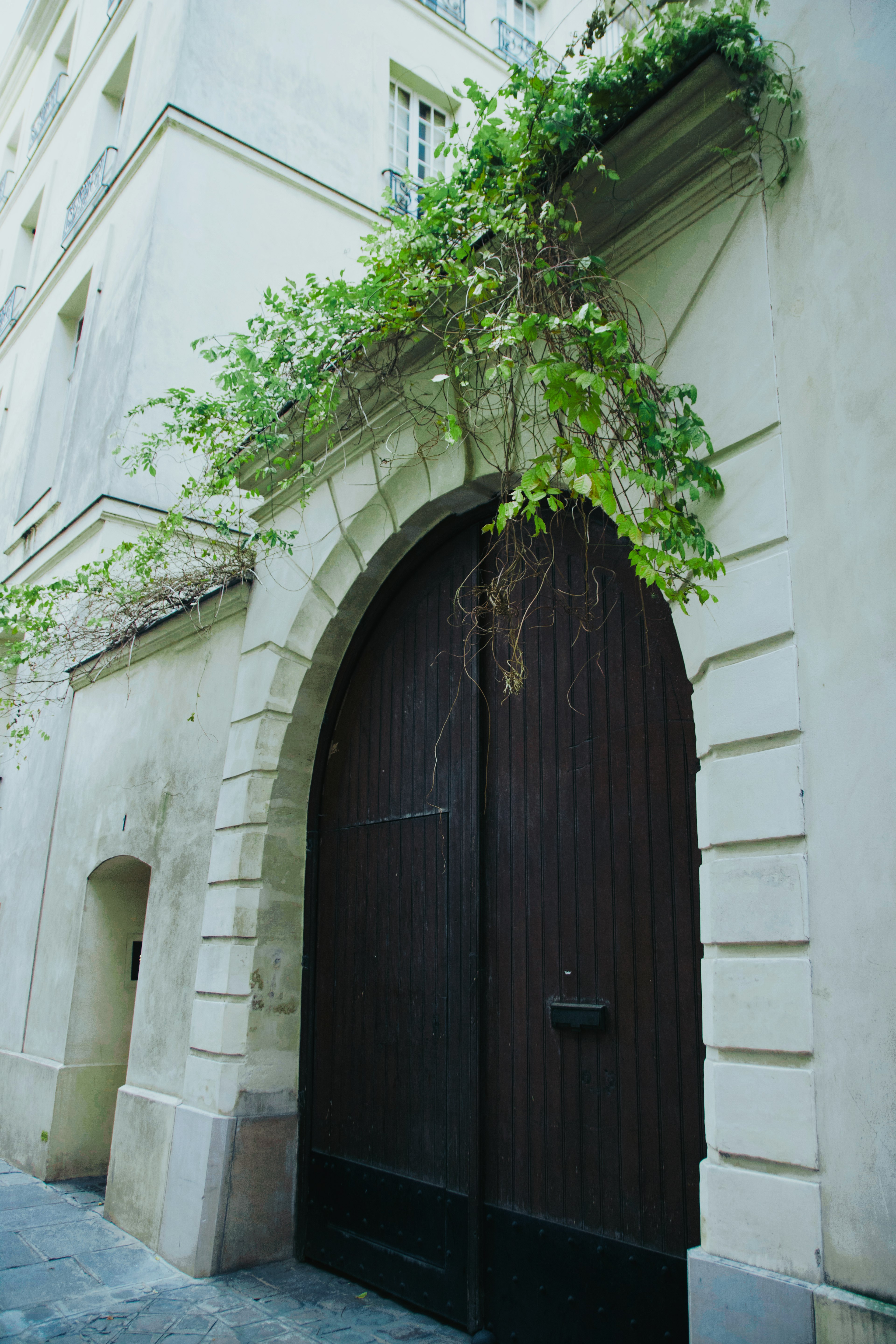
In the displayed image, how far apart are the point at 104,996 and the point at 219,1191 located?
282cm

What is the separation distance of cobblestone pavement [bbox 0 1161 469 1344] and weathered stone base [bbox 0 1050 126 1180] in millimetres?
1341

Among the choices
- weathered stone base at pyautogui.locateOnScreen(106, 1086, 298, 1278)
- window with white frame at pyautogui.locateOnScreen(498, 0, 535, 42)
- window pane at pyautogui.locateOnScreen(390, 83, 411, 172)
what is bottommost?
weathered stone base at pyautogui.locateOnScreen(106, 1086, 298, 1278)

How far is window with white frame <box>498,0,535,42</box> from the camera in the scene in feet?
40.9

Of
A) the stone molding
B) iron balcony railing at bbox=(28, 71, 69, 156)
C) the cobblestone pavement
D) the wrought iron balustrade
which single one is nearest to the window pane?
the wrought iron balustrade

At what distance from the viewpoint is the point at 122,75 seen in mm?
10727

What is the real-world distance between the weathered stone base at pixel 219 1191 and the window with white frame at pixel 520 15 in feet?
43.2

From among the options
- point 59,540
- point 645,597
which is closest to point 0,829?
point 59,540

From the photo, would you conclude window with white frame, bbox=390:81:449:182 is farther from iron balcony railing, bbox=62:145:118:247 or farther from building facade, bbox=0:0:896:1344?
iron balcony railing, bbox=62:145:118:247

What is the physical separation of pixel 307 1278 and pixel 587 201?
5.08 m

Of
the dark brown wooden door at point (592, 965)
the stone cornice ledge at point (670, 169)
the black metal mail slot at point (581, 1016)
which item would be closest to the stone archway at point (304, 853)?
the stone cornice ledge at point (670, 169)

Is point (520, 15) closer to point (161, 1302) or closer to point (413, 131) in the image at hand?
point (413, 131)

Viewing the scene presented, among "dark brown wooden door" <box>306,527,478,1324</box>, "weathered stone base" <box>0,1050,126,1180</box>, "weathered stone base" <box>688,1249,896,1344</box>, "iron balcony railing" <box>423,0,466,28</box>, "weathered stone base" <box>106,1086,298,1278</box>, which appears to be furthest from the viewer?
"iron balcony railing" <box>423,0,466,28</box>

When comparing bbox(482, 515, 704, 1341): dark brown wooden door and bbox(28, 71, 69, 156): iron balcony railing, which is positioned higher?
bbox(28, 71, 69, 156): iron balcony railing

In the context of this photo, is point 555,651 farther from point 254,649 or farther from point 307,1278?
point 307,1278
